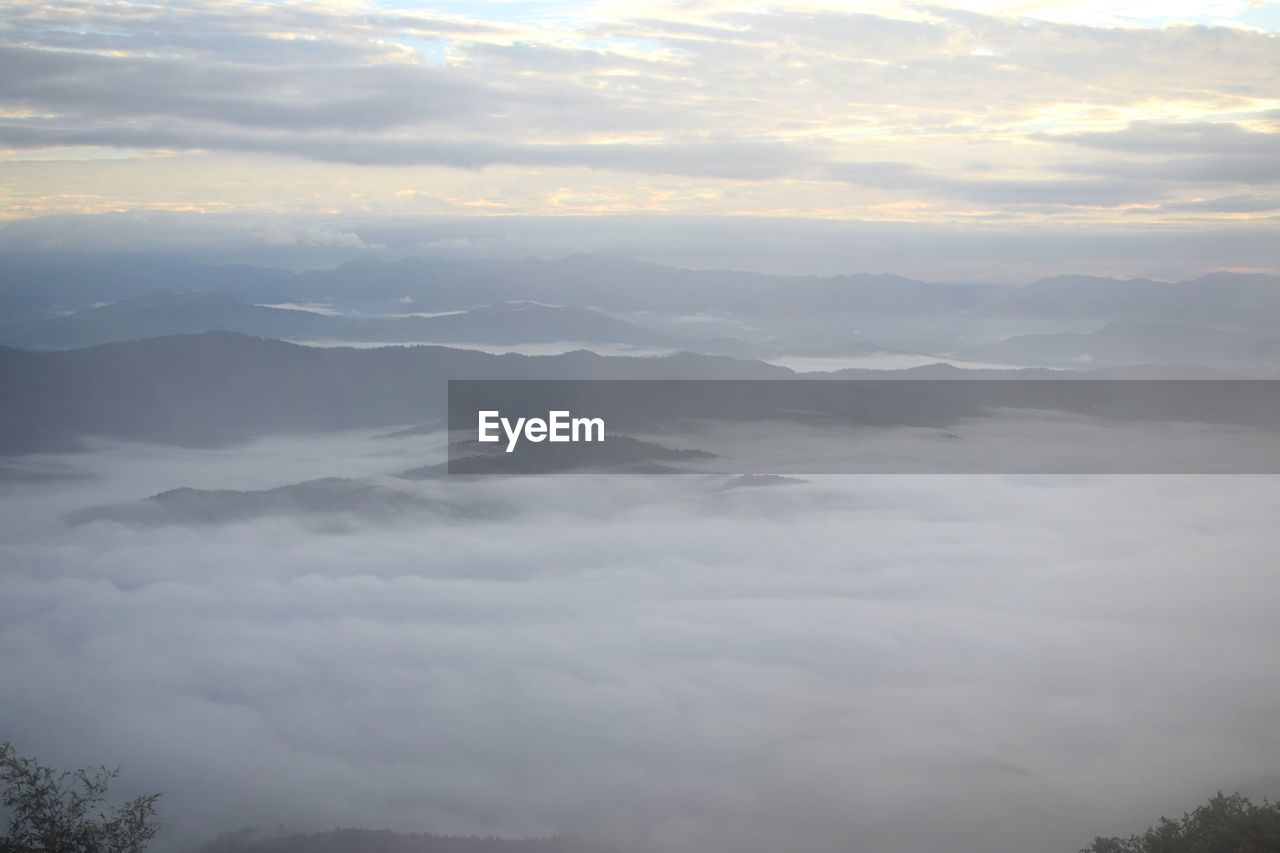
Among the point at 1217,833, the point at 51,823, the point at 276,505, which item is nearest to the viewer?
the point at 51,823

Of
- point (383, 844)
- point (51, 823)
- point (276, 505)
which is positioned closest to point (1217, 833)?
point (51, 823)

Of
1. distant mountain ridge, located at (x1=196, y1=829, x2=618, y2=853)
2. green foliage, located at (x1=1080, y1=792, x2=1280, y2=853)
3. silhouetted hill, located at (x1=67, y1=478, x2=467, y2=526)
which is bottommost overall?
distant mountain ridge, located at (x1=196, y1=829, x2=618, y2=853)

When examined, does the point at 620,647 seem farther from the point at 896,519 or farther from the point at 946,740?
the point at 896,519

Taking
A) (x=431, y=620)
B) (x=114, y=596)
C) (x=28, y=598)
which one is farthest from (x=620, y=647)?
(x=28, y=598)

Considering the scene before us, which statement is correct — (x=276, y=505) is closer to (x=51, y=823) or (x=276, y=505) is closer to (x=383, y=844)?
(x=383, y=844)

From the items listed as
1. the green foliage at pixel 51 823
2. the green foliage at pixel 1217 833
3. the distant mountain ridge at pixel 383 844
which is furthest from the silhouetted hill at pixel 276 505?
the green foliage at pixel 1217 833

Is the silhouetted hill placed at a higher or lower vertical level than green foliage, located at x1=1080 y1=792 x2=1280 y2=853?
lower

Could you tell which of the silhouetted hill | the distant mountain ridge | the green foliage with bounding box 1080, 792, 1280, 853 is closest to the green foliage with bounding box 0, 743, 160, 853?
the green foliage with bounding box 1080, 792, 1280, 853

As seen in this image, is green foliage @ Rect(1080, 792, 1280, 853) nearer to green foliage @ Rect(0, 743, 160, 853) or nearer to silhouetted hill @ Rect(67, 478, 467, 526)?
green foliage @ Rect(0, 743, 160, 853)
